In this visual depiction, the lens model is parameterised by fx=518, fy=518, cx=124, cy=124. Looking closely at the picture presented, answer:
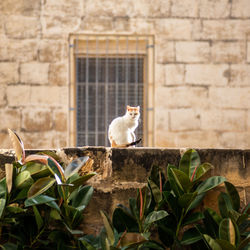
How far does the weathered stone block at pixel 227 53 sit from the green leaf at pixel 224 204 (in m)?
3.08

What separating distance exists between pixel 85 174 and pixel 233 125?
10.0 feet

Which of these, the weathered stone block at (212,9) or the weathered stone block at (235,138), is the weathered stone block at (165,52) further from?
the weathered stone block at (235,138)

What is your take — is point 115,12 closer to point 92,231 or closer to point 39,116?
point 39,116

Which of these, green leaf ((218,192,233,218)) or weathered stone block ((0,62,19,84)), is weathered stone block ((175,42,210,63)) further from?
green leaf ((218,192,233,218))

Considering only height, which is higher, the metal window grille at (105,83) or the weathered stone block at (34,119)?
the metal window grille at (105,83)

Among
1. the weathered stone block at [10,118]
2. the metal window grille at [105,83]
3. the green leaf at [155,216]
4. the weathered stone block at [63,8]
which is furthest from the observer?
the metal window grille at [105,83]

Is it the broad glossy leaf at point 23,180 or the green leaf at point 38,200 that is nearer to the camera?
the green leaf at point 38,200

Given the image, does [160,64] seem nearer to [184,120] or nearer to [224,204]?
[184,120]

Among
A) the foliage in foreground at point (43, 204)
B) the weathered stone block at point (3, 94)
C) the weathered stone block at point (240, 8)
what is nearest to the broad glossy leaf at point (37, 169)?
the foliage in foreground at point (43, 204)

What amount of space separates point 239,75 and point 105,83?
133 cm

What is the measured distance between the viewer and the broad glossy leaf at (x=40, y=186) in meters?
1.96

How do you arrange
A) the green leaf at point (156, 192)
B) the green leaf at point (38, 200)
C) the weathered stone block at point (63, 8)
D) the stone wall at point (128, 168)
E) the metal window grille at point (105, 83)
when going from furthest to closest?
the metal window grille at point (105, 83) < the weathered stone block at point (63, 8) < the stone wall at point (128, 168) < the green leaf at point (156, 192) < the green leaf at point (38, 200)

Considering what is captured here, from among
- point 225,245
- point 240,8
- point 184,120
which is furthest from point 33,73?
point 225,245

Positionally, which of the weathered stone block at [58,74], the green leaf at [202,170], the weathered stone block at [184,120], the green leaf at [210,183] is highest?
the weathered stone block at [58,74]
